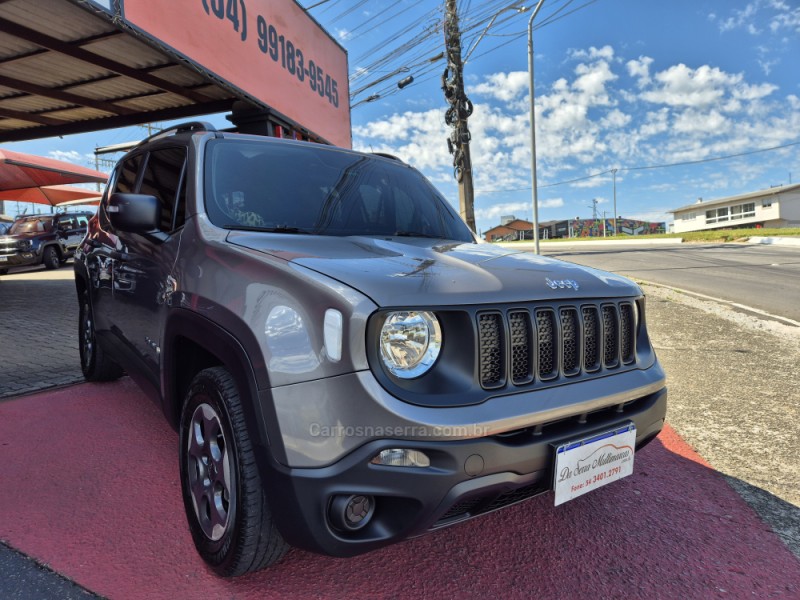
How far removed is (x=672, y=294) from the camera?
30.5 feet

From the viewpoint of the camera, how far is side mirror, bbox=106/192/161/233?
99.2 inches

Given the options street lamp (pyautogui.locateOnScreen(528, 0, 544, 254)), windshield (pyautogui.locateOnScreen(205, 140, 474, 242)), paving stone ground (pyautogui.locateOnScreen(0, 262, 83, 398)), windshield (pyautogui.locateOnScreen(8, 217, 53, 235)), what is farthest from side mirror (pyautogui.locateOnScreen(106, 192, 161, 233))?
windshield (pyautogui.locateOnScreen(8, 217, 53, 235))

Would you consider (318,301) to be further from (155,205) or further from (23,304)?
(23,304)

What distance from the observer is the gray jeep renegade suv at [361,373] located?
5.47 feet

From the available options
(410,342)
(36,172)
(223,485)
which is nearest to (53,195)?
(36,172)

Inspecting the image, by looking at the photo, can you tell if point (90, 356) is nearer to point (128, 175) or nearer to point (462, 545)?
point (128, 175)

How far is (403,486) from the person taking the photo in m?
1.66

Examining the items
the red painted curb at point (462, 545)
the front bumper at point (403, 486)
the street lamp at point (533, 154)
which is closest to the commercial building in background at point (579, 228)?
the street lamp at point (533, 154)

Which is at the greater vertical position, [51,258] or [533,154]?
[533,154]

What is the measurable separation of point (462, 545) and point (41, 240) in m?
18.1

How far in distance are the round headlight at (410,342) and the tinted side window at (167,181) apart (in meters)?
1.42

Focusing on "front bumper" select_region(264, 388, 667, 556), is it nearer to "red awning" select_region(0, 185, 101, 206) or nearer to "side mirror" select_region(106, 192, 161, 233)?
"side mirror" select_region(106, 192, 161, 233)

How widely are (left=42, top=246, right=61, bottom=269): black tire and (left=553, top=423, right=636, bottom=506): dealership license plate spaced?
60.8ft

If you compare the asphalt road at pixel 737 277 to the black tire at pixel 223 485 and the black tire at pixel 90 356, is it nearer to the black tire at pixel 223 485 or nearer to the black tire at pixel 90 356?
the black tire at pixel 223 485
